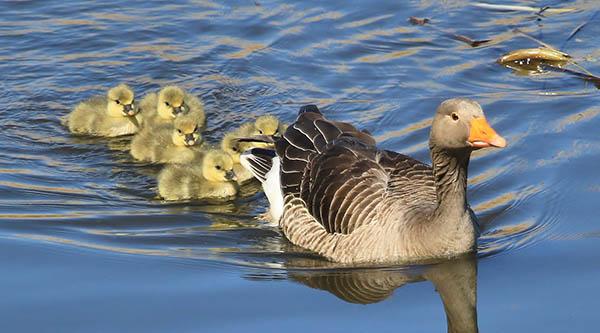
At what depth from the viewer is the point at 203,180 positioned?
10.3m

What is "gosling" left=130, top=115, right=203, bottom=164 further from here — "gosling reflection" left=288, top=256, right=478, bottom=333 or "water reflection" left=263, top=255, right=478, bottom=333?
"gosling reflection" left=288, top=256, right=478, bottom=333

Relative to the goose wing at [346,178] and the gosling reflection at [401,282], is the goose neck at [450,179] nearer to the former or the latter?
the goose wing at [346,178]

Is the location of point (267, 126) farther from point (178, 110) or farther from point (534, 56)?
point (534, 56)

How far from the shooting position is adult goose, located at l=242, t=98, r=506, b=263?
26.1ft

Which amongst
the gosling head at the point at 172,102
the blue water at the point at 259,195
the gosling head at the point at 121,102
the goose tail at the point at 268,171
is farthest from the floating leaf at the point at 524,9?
the gosling head at the point at 121,102

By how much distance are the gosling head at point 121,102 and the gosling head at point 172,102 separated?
0.29 m

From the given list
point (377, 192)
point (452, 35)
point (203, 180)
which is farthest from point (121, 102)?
point (452, 35)

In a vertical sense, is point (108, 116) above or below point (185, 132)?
above

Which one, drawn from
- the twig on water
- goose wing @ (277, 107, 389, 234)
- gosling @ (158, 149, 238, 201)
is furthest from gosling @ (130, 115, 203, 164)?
the twig on water

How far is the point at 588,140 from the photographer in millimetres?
10641

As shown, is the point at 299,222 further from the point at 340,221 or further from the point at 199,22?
the point at 199,22

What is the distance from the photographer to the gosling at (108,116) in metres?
11.2

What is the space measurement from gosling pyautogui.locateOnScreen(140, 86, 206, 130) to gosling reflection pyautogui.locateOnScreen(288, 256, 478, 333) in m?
3.13

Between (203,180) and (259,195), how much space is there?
2.04 ft
